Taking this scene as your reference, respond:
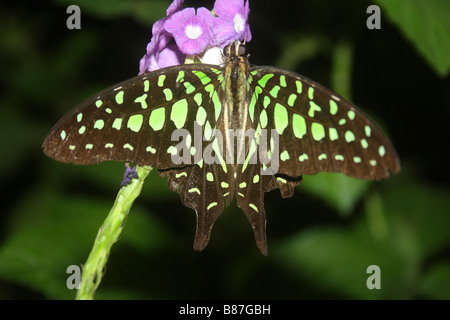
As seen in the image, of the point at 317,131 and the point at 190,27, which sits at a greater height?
the point at 190,27

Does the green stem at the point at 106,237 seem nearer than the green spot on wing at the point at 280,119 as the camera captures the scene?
Yes

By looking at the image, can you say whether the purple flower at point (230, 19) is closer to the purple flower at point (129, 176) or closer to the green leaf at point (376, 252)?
the purple flower at point (129, 176)

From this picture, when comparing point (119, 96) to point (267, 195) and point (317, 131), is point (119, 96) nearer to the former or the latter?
point (317, 131)

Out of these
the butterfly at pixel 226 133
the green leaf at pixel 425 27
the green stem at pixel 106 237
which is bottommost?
the green stem at pixel 106 237

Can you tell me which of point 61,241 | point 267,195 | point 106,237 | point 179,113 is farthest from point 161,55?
point 267,195

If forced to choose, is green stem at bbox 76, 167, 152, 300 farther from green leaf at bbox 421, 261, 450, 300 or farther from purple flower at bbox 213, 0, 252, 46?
green leaf at bbox 421, 261, 450, 300

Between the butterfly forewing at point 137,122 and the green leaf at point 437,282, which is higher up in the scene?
the butterfly forewing at point 137,122

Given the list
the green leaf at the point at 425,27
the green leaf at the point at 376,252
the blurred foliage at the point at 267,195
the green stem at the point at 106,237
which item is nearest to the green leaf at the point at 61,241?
the blurred foliage at the point at 267,195
